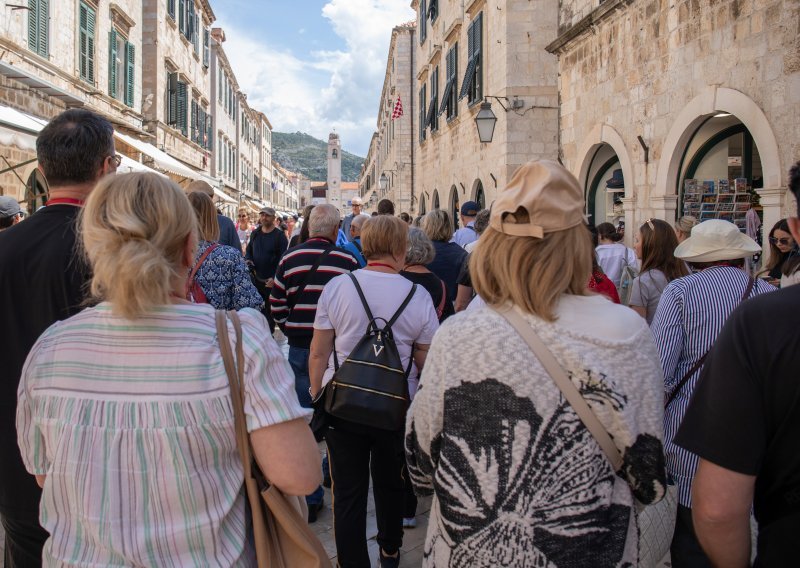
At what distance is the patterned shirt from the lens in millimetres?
3871

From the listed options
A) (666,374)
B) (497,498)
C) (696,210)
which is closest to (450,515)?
(497,498)

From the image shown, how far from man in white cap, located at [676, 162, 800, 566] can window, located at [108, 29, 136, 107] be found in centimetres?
1723

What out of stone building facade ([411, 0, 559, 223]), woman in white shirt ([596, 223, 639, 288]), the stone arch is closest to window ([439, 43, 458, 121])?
stone building facade ([411, 0, 559, 223])

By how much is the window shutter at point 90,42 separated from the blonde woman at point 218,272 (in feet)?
42.3

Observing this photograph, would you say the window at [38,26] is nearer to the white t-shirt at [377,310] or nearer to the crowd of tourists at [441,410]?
the white t-shirt at [377,310]

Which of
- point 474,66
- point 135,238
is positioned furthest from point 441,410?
point 474,66

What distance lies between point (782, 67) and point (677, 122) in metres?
1.73

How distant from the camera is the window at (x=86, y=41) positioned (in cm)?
1422

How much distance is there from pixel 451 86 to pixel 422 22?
7.57 metres

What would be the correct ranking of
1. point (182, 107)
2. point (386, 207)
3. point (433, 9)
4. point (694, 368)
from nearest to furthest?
point (694, 368) → point (386, 207) → point (433, 9) → point (182, 107)

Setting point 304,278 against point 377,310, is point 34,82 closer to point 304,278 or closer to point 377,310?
point 304,278

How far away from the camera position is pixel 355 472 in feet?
10.9

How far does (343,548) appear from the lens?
3334mm

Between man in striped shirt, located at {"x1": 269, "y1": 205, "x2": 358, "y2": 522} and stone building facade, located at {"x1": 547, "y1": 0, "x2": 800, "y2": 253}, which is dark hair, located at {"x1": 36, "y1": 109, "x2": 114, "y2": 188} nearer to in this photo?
man in striped shirt, located at {"x1": 269, "y1": 205, "x2": 358, "y2": 522}
